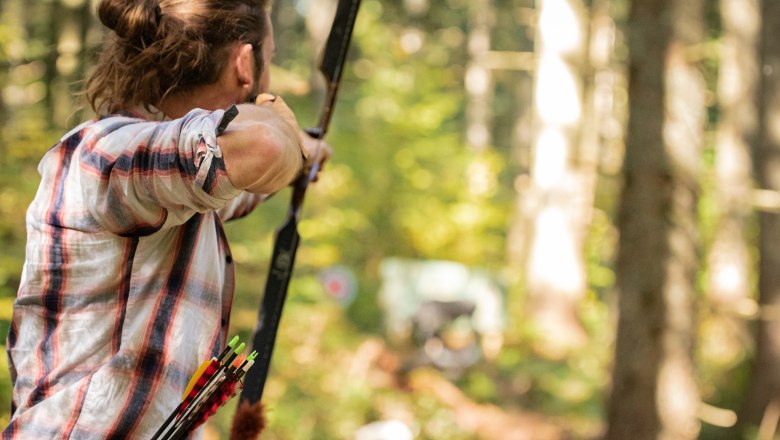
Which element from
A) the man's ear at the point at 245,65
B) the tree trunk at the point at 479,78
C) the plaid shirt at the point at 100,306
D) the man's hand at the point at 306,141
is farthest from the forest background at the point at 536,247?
the tree trunk at the point at 479,78

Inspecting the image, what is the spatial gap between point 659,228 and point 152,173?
4.50 m

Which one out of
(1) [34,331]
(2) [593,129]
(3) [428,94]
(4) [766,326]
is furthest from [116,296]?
(2) [593,129]

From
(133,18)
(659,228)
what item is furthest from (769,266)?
(133,18)

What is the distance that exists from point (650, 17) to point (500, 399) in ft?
16.9

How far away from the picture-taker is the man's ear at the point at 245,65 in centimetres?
165

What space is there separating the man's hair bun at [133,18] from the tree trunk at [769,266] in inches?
316

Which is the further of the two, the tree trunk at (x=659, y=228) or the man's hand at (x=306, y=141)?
the tree trunk at (x=659, y=228)

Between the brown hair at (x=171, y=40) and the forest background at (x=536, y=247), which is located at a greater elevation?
the brown hair at (x=171, y=40)

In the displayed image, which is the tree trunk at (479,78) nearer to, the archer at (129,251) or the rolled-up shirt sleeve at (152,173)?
the archer at (129,251)

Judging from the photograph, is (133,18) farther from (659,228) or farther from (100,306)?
(659,228)

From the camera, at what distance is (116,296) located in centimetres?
160

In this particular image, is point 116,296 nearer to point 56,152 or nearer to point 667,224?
point 56,152

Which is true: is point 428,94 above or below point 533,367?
above

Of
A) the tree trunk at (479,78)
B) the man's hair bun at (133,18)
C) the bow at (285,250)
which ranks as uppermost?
the man's hair bun at (133,18)
